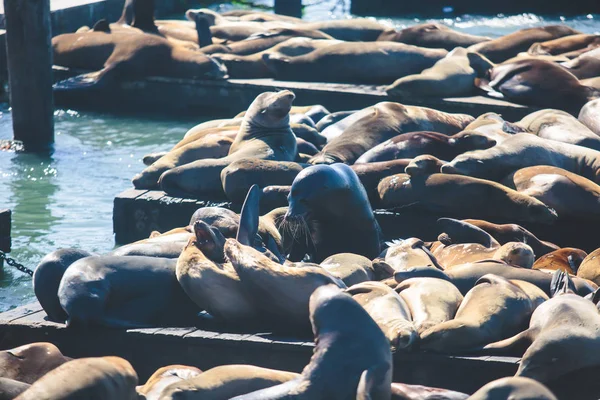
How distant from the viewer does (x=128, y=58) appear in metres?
12.6

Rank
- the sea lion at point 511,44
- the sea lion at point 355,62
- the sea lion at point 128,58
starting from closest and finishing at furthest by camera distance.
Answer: the sea lion at point 355,62 < the sea lion at point 511,44 < the sea lion at point 128,58

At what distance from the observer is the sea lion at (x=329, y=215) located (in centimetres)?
571

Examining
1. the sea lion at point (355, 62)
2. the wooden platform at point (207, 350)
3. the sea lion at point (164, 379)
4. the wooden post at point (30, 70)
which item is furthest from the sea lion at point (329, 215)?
the sea lion at point (355, 62)

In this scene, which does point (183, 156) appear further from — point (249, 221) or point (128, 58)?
point (128, 58)

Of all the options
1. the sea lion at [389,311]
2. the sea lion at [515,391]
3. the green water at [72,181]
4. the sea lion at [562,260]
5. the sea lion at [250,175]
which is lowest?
the green water at [72,181]

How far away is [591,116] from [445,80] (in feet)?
7.47

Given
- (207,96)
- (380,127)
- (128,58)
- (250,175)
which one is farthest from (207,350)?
(128,58)

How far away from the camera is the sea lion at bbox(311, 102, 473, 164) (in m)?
7.71

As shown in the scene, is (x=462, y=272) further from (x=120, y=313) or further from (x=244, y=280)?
(x=120, y=313)

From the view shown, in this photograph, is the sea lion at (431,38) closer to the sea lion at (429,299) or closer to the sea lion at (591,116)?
the sea lion at (591,116)

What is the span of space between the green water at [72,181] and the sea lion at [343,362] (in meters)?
2.86

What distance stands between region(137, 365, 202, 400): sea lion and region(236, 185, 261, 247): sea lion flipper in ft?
2.93

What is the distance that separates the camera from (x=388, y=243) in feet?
20.8

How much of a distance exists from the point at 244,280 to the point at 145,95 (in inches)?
328
